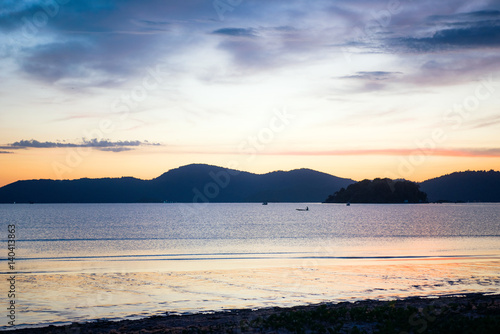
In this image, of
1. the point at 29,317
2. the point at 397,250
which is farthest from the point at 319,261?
the point at 29,317

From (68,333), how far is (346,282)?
51.9ft

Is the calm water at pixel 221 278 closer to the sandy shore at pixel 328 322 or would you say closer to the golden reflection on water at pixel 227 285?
the golden reflection on water at pixel 227 285

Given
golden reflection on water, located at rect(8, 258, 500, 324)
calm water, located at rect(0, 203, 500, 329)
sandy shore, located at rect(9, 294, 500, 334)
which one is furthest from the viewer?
calm water, located at rect(0, 203, 500, 329)

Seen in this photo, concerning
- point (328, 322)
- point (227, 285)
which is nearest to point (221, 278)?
point (227, 285)

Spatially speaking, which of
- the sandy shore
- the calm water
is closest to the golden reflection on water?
the calm water

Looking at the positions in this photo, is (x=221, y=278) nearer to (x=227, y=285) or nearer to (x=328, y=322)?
(x=227, y=285)

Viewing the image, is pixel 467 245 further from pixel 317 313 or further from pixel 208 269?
pixel 317 313

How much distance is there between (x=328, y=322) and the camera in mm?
15117

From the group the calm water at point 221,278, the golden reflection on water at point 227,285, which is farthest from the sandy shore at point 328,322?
the golden reflection on water at point 227,285

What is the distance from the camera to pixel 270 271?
30.6m

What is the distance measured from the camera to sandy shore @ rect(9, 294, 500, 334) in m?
13.6

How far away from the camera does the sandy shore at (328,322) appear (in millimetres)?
13648

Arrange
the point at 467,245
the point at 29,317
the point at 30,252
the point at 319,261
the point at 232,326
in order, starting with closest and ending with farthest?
the point at 232,326
the point at 29,317
the point at 319,261
the point at 30,252
the point at 467,245

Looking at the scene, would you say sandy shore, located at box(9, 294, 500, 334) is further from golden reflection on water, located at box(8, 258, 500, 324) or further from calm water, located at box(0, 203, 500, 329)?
golden reflection on water, located at box(8, 258, 500, 324)
